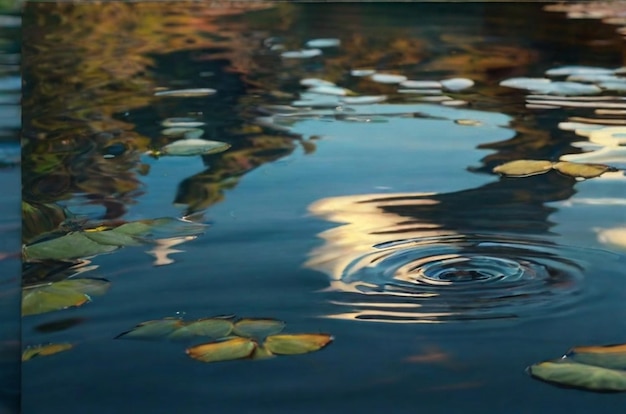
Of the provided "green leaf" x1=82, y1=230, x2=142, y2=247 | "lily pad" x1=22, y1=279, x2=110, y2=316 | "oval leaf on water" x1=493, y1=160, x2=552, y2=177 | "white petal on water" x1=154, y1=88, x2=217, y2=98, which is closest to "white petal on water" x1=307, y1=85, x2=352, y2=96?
"white petal on water" x1=154, y1=88, x2=217, y2=98

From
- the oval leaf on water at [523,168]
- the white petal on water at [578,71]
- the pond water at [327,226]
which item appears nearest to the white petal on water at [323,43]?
the pond water at [327,226]

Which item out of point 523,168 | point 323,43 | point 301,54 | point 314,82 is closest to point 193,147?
point 523,168

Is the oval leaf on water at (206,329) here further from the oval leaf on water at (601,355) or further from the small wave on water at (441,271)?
the oval leaf on water at (601,355)

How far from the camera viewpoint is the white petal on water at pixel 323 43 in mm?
3578

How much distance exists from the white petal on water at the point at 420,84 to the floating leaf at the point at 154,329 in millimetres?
1722

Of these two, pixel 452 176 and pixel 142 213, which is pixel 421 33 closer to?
pixel 452 176

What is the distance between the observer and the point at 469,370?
110 centimetres

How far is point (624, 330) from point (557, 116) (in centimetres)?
128

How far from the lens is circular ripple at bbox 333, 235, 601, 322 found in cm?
127

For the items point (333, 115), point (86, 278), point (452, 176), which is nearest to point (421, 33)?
point (333, 115)

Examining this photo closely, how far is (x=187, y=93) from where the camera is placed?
2750 millimetres

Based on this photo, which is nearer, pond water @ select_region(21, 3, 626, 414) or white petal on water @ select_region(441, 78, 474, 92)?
pond water @ select_region(21, 3, 626, 414)

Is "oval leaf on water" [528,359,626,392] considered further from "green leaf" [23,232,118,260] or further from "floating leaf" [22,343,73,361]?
"green leaf" [23,232,118,260]

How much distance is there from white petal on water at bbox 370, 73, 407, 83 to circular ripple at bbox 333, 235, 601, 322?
1.45m
